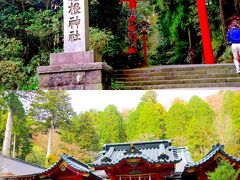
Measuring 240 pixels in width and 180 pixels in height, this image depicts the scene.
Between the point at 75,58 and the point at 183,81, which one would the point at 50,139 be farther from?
the point at 183,81

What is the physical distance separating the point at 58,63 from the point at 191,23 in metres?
7.21

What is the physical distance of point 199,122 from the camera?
20.0 feet

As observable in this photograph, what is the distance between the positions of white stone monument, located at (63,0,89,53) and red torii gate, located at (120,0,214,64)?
2.86 m

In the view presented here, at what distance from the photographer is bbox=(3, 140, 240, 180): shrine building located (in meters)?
6.01

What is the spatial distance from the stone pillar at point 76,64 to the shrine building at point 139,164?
Result: 106cm

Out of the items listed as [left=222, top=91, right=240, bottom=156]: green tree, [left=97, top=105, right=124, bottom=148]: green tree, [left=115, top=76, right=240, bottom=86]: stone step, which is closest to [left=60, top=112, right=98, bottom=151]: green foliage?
[left=97, top=105, right=124, bottom=148]: green tree

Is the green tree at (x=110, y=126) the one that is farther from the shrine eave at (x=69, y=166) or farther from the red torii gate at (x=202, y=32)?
the red torii gate at (x=202, y=32)

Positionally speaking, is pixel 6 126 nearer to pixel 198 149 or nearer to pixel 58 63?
pixel 58 63

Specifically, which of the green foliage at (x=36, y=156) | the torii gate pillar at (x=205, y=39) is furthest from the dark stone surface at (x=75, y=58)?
the torii gate pillar at (x=205, y=39)

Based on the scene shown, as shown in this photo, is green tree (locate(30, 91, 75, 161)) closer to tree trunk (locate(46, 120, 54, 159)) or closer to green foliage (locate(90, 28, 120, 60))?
tree trunk (locate(46, 120, 54, 159))

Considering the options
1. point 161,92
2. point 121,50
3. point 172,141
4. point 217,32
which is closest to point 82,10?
point 161,92

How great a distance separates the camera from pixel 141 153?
20.1 feet

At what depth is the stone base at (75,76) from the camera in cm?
621

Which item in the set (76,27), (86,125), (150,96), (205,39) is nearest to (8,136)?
(86,125)
